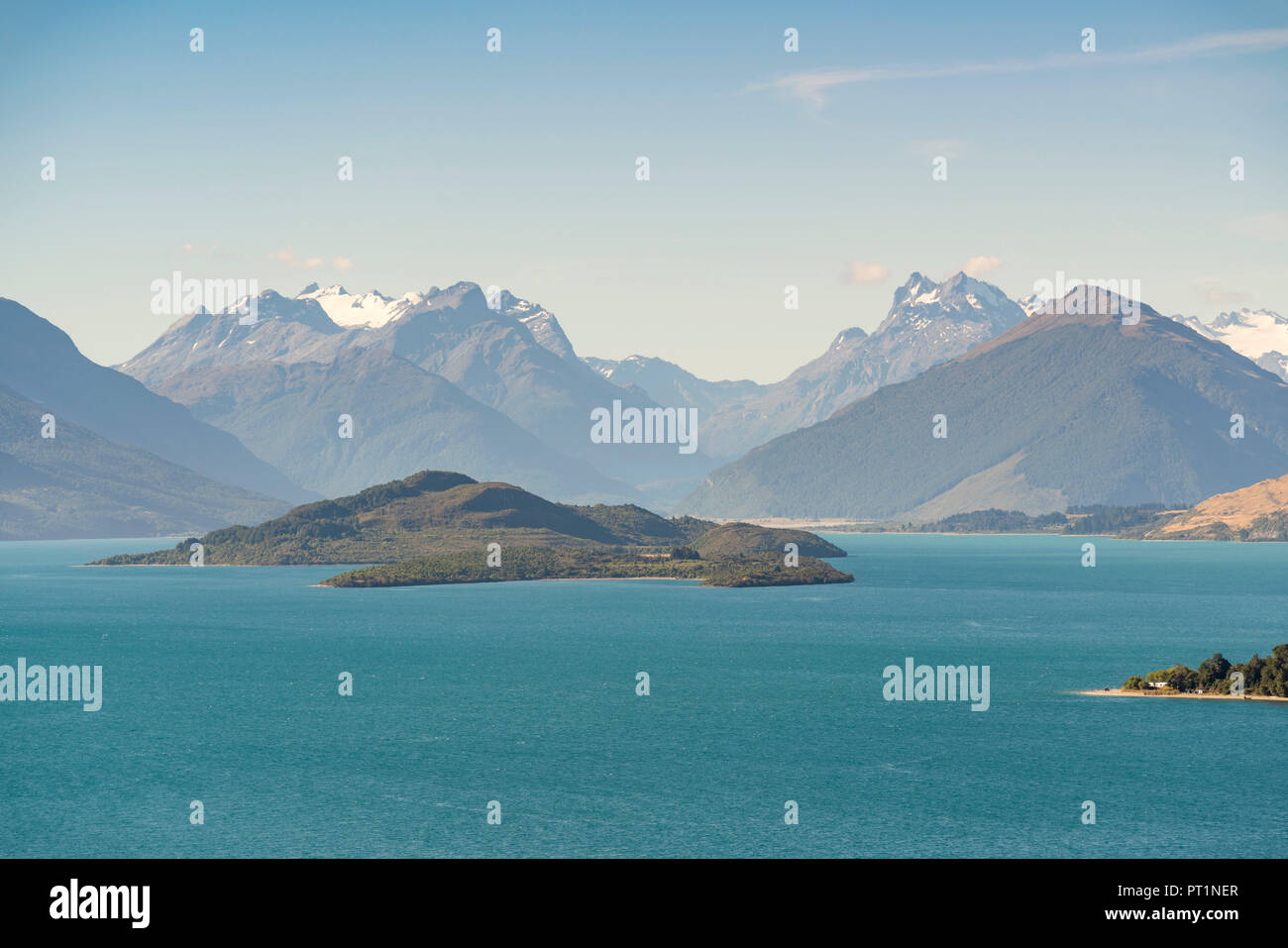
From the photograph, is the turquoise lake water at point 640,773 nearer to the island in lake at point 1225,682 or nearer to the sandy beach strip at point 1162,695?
the sandy beach strip at point 1162,695

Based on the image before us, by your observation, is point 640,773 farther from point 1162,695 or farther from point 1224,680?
point 1224,680

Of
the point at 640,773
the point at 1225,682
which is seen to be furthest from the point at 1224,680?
the point at 640,773

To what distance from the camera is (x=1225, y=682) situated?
17225cm

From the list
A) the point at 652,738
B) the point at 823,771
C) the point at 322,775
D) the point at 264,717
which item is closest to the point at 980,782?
the point at 823,771

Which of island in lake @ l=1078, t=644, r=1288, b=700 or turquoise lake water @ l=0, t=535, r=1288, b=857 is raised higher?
island in lake @ l=1078, t=644, r=1288, b=700

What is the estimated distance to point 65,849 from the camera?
103250 millimetres

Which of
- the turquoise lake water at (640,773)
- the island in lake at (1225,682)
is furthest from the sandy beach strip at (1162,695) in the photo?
the turquoise lake water at (640,773)

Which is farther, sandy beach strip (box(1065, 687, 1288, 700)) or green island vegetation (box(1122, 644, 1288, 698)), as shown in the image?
green island vegetation (box(1122, 644, 1288, 698))

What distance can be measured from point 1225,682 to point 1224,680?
54 cm

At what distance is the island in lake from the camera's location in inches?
6718

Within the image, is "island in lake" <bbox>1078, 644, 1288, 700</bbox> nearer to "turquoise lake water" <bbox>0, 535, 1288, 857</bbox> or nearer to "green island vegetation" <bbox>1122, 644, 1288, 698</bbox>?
"green island vegetation" <bbox>1122, 644, 1288, 698</bbox>

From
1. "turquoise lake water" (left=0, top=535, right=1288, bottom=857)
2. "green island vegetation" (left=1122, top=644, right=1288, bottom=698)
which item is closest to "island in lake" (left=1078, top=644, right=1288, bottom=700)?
"green island vegetation" (left=1122, top=644, right=1288, bottom=698)
